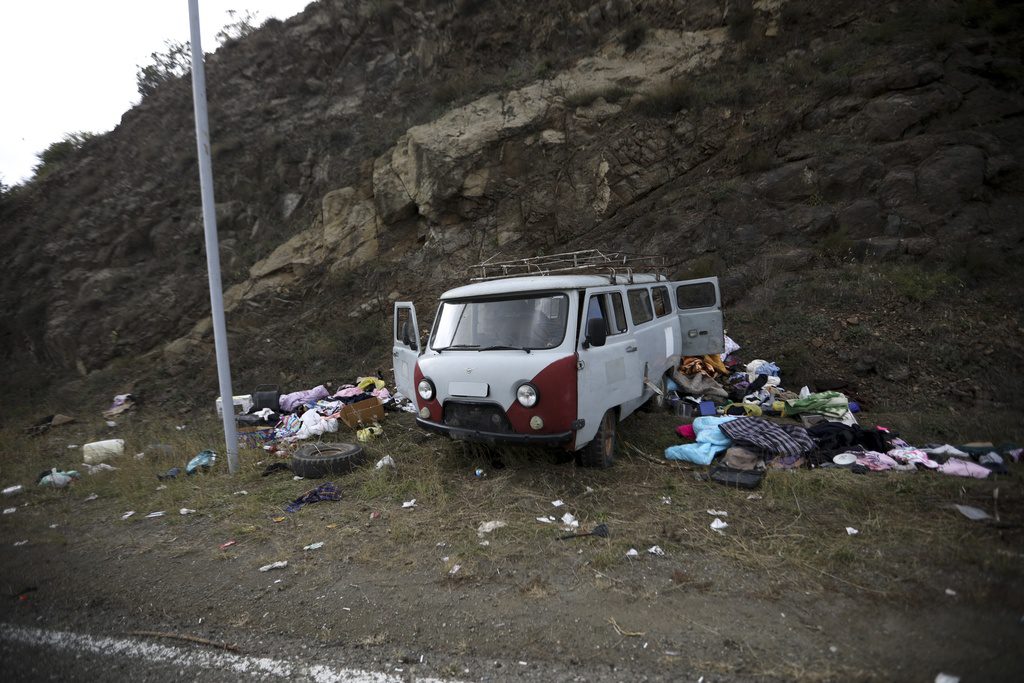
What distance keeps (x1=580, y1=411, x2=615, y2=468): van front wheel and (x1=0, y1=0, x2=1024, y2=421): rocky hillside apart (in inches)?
181

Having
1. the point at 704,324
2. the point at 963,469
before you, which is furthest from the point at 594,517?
the point at 704,324

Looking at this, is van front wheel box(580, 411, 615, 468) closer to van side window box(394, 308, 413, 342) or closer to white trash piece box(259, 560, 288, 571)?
van side window box(394, 308, 413, 342)

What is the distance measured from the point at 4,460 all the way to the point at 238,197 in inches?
392

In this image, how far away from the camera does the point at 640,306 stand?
651 cm

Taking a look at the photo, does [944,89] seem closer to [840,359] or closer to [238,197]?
[840,359]

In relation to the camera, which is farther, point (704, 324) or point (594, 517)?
point (704, 324)

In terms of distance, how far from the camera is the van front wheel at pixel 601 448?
5.38m

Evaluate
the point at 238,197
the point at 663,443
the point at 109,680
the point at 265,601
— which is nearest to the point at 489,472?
the point at 663,443

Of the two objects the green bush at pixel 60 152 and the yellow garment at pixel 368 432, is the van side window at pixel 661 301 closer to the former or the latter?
the yellow garment at pixel 368 432

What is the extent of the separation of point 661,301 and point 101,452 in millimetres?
8123

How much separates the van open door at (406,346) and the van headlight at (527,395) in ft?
5.59

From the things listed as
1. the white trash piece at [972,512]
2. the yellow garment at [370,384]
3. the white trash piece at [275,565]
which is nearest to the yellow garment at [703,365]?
the white trash piece at [972,512]

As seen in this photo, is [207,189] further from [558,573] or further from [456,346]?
[558,573]

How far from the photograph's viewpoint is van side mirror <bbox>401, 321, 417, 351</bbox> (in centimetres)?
648
